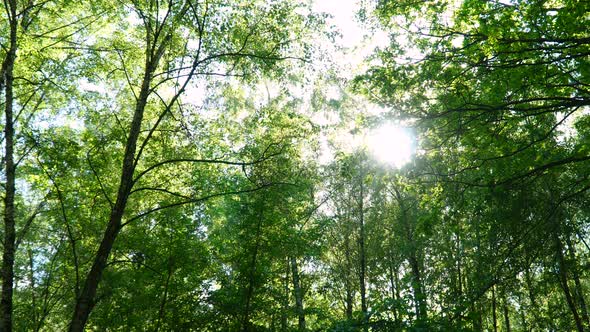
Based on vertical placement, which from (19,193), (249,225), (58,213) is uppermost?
(19,193)

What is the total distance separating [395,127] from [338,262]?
44.6 ft

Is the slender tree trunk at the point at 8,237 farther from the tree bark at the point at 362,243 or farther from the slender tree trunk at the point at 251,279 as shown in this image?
the tree bark at the point at 362,243

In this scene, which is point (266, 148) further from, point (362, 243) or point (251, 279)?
point (362, 243)

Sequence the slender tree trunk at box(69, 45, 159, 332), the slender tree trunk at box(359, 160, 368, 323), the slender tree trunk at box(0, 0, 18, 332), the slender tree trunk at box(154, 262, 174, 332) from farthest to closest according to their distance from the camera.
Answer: the slender tree trunk at box(359, 160, 368, 323) → the slender tree trunk at box(154, 262, 174, 332) → the slender tree trunk at box(0, 0, 18, 332) → the slender tree trunk at box(69, 45, 159, 332)

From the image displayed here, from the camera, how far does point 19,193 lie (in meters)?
16.9

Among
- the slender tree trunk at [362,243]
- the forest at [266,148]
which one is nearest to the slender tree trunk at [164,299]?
the forest at [266,148]

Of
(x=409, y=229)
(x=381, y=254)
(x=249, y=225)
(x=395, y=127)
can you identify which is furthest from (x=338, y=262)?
(x=395, y=127)

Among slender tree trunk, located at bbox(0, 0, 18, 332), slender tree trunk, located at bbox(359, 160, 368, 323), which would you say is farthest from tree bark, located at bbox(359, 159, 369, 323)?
slender tree trunk, located at bbox(0, 0, 18, 332)

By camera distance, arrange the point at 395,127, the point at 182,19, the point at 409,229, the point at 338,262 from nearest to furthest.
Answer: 1. the point at 395,127
2. the point at 182,19
3. the point at 409,229
4. the point at 338,262

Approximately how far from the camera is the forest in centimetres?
591

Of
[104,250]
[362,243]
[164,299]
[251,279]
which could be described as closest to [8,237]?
[104,250]

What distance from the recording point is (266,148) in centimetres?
721

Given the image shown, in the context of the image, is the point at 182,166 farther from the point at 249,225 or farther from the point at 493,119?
the point at 493,119

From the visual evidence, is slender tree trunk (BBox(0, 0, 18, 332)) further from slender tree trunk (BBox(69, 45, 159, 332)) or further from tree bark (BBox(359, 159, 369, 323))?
tree bark (BBox(359, 159, 369, 323))
